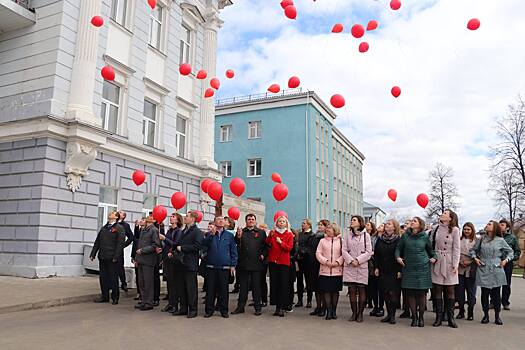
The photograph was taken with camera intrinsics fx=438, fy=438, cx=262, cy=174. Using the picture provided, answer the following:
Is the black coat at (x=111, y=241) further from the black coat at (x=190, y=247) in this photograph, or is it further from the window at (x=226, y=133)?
the window at (x=226, y=133)

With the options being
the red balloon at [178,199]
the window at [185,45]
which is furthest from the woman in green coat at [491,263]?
the window at [185,45]

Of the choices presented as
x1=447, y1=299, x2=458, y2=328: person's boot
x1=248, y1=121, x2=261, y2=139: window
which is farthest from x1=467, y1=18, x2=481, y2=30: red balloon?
x1=248, y1=121, x2=261, y2=139: window

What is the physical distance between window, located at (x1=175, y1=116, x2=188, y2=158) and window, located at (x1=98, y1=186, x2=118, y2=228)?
4.41 meters

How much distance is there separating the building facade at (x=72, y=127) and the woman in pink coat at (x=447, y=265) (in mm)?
9980

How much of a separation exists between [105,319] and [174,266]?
1472mm

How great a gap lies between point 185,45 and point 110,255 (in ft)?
41.3

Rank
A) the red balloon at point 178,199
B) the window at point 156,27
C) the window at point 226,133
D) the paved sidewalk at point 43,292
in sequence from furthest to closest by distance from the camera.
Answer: the window at point 226,133 → the window at point 156,27 → the red balloon at point 178,199 → the paved sidewalk at point 43,292

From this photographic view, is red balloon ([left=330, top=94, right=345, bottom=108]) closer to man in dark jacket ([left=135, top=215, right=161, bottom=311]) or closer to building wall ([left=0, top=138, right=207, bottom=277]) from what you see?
man in dark jacket ([left=135, top=215, right=161, bottom=311])

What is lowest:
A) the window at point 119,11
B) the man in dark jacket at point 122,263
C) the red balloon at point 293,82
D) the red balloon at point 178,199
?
the man in dark jacket at point 122,263

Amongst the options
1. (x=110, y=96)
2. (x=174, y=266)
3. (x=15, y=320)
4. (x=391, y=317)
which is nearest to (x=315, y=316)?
(x=391, y=317)

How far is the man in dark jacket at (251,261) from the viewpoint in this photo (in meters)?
8.21

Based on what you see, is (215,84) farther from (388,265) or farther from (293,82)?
(388,265)

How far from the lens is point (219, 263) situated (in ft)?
26.1

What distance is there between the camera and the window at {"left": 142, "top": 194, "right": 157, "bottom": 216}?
1623 cm
